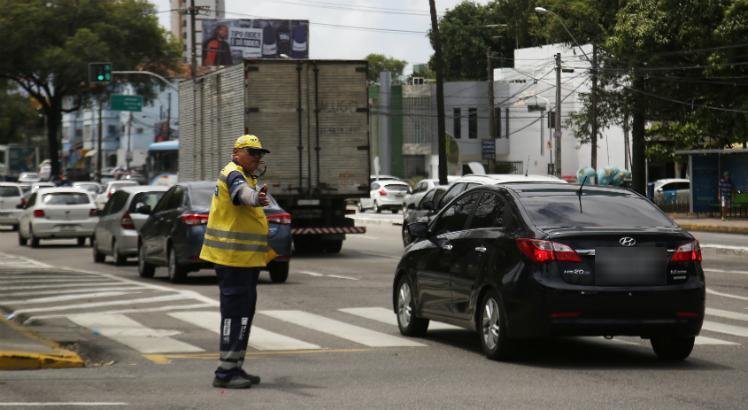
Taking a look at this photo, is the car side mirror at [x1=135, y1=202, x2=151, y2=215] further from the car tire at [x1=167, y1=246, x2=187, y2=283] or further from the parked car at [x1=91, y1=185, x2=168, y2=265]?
the car tire at [x1=167, y1=246, x2=187, y2=283]

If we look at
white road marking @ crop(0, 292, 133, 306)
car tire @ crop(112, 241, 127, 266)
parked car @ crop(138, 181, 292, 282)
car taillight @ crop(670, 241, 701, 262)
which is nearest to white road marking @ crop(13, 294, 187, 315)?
white road marking @ crop(0, 292, 133, 306)

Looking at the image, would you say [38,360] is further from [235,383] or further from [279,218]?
[279,218]

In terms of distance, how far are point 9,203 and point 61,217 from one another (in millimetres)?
11663

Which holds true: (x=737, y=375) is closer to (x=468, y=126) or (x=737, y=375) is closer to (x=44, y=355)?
(x=44, y=355)

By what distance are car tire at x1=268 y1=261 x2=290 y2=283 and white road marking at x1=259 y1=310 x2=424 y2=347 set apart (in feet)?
16.0

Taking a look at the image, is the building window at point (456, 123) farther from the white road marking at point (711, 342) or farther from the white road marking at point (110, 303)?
the white road marking at point (711, 342)

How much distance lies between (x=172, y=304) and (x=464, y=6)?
91.5m

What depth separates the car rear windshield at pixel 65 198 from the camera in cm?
3622

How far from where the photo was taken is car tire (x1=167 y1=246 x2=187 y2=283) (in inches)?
864

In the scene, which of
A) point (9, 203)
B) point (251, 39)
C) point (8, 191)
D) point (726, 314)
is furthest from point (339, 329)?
point (251, 39)

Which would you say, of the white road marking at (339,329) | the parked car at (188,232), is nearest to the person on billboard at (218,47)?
the parked car at (188,232)

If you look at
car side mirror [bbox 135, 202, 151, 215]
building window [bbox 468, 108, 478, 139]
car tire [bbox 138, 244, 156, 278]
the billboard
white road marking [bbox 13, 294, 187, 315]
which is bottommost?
white road marking [bbox 13, 294, 187, 315]

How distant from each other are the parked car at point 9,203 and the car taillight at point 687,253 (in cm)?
3742

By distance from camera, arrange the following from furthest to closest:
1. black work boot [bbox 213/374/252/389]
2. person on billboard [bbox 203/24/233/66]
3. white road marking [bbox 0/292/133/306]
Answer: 1. person on billboard [bbox 203/24/233/66]
2. white road marking [bbox 0/292/133/306]
3. black work boot [bbox 213/374/252/389]
